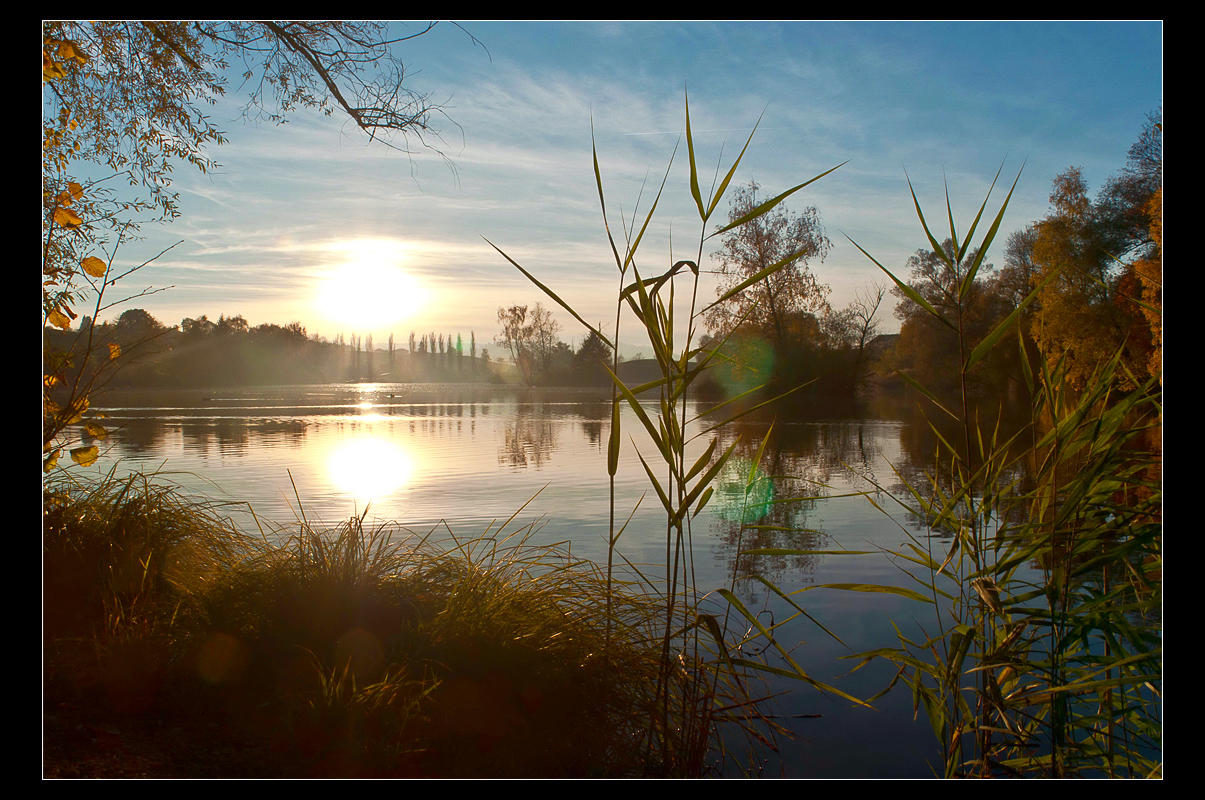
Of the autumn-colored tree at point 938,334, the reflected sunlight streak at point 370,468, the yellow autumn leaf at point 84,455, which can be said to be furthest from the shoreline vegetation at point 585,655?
the autumn-colored tree at point 938,334

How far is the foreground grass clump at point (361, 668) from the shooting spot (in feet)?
7.80

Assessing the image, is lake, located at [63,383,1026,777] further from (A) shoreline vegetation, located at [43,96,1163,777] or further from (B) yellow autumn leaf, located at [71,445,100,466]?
(A) shoreline vegetation, located at [43,96,1163,777]

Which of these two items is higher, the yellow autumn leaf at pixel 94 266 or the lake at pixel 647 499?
the yellow autumn leaf at pixel 94 266

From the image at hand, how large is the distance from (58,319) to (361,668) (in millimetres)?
1867

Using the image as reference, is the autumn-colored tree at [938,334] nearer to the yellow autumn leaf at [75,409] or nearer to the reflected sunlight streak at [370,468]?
the reflected sunlight streak at [370,468]

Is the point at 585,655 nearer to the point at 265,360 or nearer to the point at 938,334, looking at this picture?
→ the point at 938,334

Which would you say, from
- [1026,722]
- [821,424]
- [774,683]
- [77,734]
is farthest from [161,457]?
[821,424]

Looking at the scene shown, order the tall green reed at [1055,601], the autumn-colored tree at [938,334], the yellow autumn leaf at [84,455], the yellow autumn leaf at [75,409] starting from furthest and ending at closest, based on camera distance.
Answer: the autumn-colored tree at [938,334]
the yellow autumn leaf at [75,409]
the yellow autumn leaf at [84,455]
the tall green reed at [1055,601]

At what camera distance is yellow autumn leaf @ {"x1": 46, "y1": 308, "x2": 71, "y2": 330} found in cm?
282

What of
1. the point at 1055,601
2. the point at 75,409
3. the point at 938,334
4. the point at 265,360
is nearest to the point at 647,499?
the point at 1055,601

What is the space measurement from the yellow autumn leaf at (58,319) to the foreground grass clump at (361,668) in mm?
1212

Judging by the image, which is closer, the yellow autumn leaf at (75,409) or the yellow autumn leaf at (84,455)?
the yellow autumn leaf at (84,455)

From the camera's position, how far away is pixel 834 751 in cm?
285
